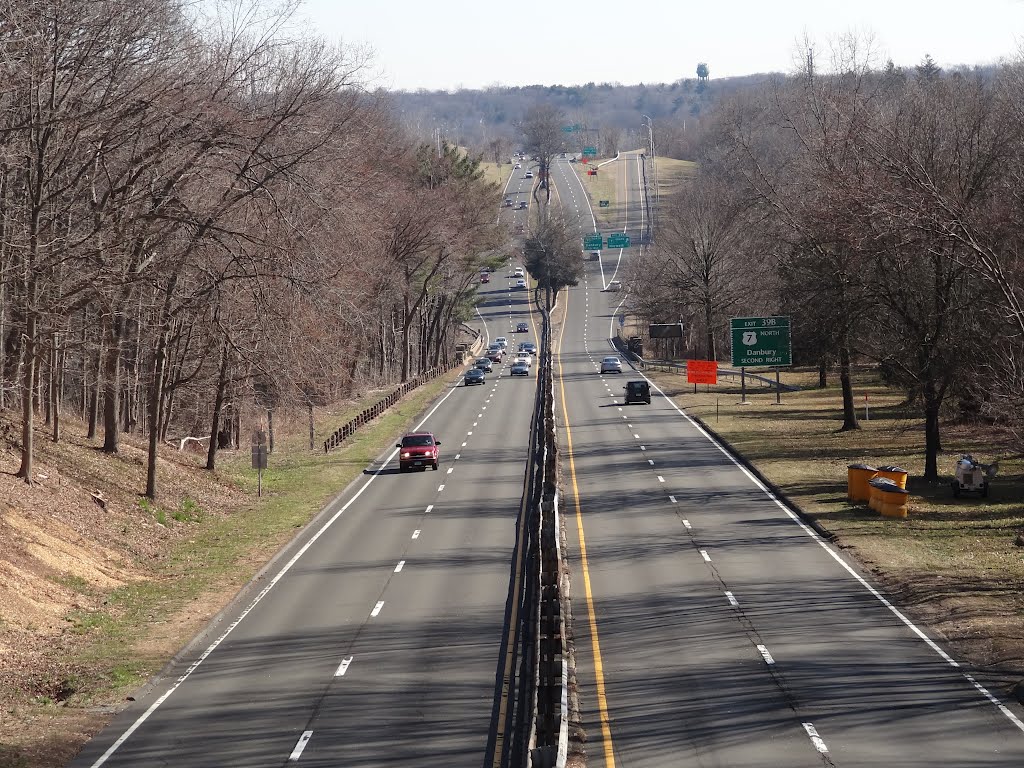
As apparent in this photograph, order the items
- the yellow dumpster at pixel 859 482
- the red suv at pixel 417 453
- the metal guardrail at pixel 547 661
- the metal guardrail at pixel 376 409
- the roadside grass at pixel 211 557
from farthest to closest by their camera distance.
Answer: the metal guardrail at pixel 376 409 < the red suv at pixel 417 453 < the yellow dumpster at pixel 859 482 < the roadside grass at pixel 211 557 < the metal guardrail at pixel 547 661

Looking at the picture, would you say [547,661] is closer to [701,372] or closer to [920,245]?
[920,245]

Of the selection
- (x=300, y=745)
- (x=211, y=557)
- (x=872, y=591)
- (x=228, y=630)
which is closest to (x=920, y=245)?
(x=872, y=591)

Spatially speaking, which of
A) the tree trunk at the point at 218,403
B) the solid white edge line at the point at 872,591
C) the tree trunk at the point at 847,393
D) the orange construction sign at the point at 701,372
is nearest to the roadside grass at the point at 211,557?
the tree trunk at the point at 218,403

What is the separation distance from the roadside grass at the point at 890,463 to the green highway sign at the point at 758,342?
136 inches

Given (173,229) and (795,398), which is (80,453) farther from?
(795,398)

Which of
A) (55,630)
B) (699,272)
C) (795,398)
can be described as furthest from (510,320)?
(55,630)

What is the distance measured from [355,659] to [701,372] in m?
53.9

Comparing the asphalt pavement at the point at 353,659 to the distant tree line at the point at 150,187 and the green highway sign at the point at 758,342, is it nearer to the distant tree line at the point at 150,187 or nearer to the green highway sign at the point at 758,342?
the distant tree line at the point at 150,187

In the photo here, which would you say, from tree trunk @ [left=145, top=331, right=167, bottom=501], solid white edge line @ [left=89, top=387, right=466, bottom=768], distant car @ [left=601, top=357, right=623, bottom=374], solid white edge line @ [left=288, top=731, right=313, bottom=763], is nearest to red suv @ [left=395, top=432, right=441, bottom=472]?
solid white edge line @ [left=89, top=387, right=466, bottom=768]

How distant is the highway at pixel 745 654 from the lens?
17.1 metres

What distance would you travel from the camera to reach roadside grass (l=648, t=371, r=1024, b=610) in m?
30.5

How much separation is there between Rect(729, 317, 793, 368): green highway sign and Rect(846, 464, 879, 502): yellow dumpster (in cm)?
2611

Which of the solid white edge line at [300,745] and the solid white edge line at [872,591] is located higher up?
the solid white edge line at [872,591]

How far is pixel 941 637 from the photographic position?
77.3 ft
